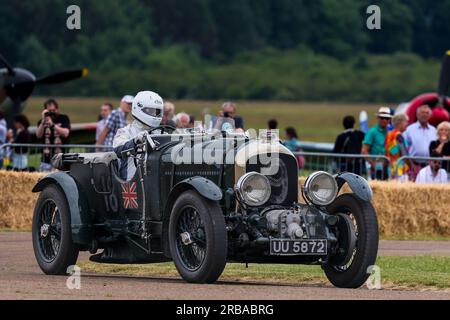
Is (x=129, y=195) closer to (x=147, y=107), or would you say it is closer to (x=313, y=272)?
(x=147, y=107)

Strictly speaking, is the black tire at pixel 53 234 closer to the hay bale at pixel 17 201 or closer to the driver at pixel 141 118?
the driver at pixel 141 118

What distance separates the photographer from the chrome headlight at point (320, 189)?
11.7 meters

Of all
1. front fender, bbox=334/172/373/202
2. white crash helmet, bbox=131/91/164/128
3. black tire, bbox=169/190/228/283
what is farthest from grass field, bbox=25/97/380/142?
black tire, bbox=169/190/228/283

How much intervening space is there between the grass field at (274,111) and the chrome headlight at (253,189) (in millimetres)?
49469

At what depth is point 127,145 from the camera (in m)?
12.6

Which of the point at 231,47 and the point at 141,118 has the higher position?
the point at 231,47

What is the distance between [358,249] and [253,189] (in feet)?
3.32

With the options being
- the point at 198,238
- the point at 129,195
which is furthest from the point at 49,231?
the point at 198,238

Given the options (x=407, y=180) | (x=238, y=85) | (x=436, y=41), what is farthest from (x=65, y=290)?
(x=436, y=41)

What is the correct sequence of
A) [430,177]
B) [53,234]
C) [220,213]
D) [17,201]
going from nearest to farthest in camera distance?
[220,213] → [53,234] → [17,201] → [430,177]

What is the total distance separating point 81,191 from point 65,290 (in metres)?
2.25

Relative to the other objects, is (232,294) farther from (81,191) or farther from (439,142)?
(439,142)

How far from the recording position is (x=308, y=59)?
85188 mm

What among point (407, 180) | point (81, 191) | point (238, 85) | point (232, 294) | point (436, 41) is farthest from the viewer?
point (436, 41)
